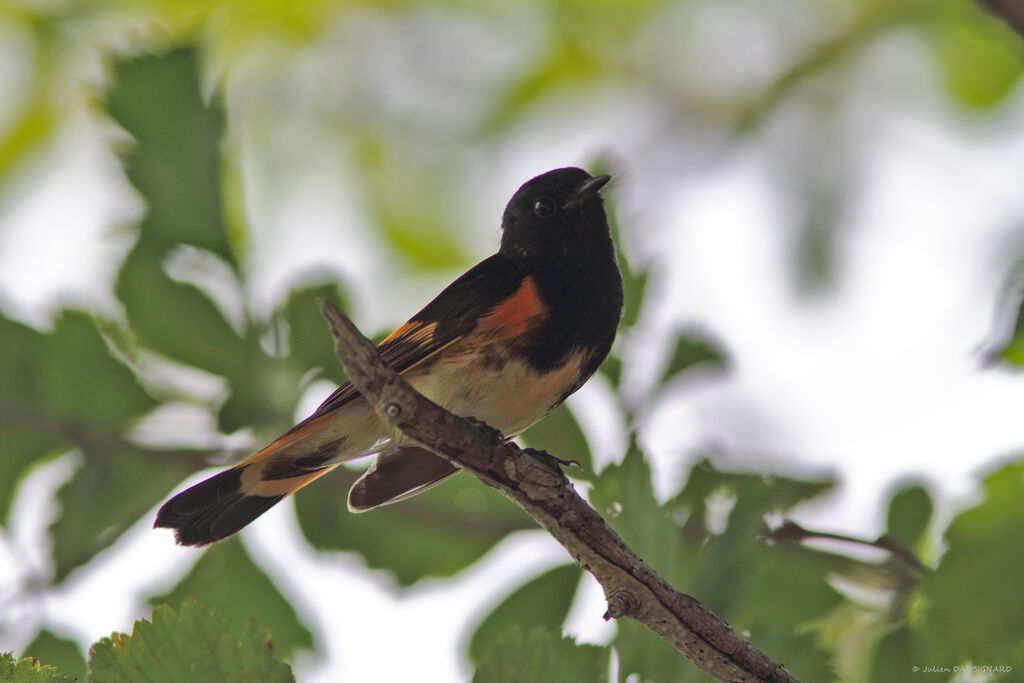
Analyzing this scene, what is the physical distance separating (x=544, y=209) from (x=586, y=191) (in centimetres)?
17

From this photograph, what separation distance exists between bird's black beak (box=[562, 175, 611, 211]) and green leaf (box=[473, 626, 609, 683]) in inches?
71.4

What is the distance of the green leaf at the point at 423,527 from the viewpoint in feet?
11.7

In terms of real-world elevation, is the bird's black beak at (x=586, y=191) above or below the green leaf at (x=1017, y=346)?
above

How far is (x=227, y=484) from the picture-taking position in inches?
122

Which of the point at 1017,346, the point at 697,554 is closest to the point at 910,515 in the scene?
the point at 697,554

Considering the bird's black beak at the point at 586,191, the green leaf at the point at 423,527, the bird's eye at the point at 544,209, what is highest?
the bird's eye at the point at 544,209

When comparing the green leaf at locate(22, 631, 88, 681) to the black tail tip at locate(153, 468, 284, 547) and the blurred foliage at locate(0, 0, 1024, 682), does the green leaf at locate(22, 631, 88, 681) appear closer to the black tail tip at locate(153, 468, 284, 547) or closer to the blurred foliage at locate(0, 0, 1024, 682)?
the blurred foliage at locate(0, 0, 1024, 682)

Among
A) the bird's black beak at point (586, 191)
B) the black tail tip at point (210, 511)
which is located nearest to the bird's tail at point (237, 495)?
the black tail tip at point (210, 511)

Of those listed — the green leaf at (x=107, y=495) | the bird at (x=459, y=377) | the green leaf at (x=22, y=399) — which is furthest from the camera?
the green leaf at (x=22, y=399)

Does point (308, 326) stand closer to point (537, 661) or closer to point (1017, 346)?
point (537, 661)

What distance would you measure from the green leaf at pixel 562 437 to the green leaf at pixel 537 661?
3.46 feet

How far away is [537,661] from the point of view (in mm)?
2029

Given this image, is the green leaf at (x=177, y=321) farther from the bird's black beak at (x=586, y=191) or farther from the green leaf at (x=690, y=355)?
the green leaf at (x=690, y=355)

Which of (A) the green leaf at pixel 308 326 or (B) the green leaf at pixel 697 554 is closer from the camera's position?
(B) the green leaf at pixel 697 554
